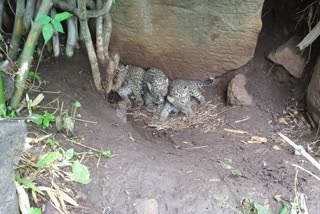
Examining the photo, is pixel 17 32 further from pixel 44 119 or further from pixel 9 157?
pixel 9 157

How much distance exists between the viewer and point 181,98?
420 cm

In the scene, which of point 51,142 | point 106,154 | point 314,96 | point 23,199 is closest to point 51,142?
point 51,142

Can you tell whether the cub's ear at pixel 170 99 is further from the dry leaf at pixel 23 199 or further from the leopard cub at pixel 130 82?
the dry leaf at pixel 23 199

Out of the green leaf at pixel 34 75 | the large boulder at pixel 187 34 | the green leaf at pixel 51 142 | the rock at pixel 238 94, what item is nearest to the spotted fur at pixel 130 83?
the large boulder at pixel 187 34

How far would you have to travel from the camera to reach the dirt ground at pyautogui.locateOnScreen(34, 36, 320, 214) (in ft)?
9.31

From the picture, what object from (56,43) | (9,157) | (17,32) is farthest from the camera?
(56,43)

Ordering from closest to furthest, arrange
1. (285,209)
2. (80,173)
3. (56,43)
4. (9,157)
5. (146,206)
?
(9,157)
(80,173)
(146,206)
(285,209)
(56,43)

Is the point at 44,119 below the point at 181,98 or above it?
above

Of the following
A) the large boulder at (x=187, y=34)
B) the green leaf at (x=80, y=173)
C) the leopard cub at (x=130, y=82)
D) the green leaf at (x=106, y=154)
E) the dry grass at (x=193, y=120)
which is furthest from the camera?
the leopard cub at (x=130, y=82)

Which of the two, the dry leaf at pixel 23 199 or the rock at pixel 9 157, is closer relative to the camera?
the rock at pixel 9 157

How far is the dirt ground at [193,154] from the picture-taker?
2838mm

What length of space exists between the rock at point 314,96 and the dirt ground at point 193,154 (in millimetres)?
179

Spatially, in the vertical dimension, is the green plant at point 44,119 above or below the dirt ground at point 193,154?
above

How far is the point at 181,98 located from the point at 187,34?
578 mm
